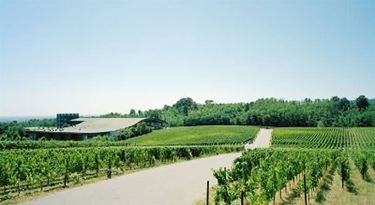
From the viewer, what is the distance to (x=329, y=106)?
179250mm

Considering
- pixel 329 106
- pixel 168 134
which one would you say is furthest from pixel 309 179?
pixel 329 106

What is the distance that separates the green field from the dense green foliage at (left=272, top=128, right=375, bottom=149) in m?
9.01

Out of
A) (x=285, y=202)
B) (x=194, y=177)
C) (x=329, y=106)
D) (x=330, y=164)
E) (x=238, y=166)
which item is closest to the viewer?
(x=285, y=202)

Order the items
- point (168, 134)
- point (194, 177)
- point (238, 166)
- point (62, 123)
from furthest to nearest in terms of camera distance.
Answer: point (62, 123), point (168, 134), point (194, 177), point (238, 166)

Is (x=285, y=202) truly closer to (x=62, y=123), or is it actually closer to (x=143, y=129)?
(x=143, y=129)

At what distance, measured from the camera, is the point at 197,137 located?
10656 cm

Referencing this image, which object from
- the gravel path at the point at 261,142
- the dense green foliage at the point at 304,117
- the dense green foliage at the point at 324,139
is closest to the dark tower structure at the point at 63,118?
the dense green foliage at the point at 304,117

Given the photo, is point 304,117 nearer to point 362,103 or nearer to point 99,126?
point 362,103

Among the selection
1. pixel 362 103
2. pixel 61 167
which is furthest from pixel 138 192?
pixel 362 103

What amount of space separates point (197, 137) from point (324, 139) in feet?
104

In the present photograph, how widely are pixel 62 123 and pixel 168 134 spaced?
62211 mm

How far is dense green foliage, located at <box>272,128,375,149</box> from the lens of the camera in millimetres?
83938

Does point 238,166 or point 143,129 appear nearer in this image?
point 238,166

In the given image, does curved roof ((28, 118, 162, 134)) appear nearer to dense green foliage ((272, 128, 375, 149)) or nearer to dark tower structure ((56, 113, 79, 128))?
dark tower structure ((56, 113, 79, 128))
